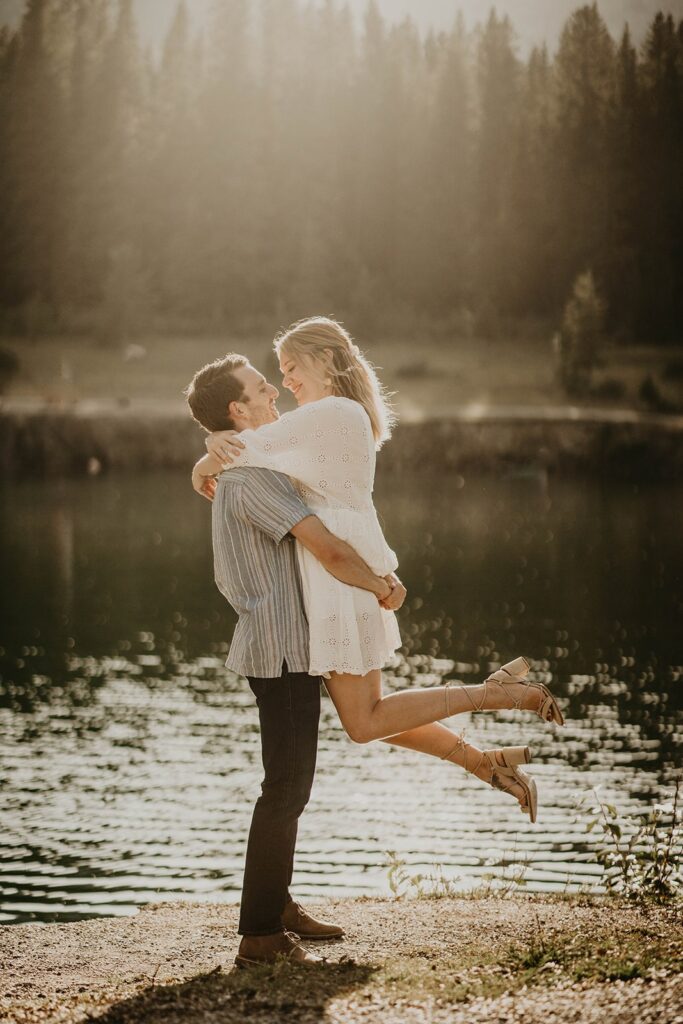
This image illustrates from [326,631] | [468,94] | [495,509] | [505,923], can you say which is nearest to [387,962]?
[505,923]

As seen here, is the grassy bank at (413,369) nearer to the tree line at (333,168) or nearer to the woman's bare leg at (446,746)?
the tree line at (333,168)

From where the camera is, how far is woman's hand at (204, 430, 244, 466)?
5156 mm

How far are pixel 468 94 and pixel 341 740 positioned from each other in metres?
82.8

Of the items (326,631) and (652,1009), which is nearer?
(652,1009)

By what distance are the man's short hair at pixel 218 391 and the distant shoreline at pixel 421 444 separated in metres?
52.7

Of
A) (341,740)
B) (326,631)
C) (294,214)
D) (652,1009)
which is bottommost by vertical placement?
(341,740)

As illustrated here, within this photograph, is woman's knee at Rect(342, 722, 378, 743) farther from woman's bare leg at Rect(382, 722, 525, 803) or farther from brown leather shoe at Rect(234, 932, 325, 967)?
brown leather shoe at Rect(234, 932, 325, 967)

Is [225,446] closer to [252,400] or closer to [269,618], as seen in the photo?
[252,400]

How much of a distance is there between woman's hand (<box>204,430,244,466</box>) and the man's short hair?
0.46 feet

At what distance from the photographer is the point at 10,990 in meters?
5.55

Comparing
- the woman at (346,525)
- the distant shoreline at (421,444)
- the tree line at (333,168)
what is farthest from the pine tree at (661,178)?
the woman at (346,525)

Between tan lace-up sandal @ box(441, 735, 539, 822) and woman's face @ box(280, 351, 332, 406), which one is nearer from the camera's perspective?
woman's face @ box(280, 351, 332, 406)

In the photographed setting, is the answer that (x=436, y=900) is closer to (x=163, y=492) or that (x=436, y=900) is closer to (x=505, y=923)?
(x=505, y=923)

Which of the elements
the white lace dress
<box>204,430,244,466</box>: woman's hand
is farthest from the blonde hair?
<box>204,430,244,466</box>: woman's hand
